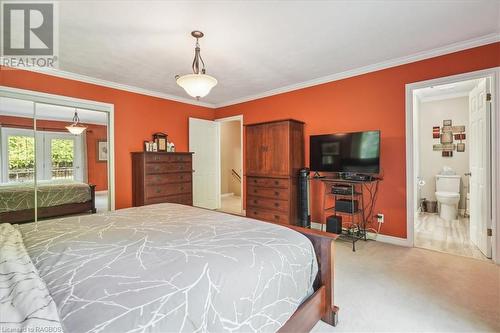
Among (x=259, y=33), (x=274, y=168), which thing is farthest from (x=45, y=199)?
(x=259, y=33)

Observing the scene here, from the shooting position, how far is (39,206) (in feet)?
10.9

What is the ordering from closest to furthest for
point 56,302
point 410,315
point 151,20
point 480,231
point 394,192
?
point 56,302 → point 410,315 → point 151,20 → point 480,231 → point 394,192

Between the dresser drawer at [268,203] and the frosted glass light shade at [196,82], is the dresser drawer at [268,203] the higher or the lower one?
the lower one

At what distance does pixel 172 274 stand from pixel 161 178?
337 centimetres

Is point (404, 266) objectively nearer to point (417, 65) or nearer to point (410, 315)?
point (410, 315)

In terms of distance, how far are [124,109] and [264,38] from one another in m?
2.89

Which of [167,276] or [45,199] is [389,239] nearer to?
[167,276]

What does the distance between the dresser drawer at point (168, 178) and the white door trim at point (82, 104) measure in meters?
0.66

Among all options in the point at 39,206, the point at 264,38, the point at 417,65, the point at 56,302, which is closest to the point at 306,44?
the point at 264,38

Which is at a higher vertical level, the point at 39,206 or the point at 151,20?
the point at 151,20

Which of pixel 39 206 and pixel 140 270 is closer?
pixel 140 270

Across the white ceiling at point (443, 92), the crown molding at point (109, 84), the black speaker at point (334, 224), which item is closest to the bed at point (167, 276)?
the black speaker at point (334, 224)

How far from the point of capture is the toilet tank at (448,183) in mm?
4832

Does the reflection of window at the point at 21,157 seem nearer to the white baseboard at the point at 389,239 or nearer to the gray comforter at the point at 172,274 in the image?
the gray comforter at the point at 172,274
